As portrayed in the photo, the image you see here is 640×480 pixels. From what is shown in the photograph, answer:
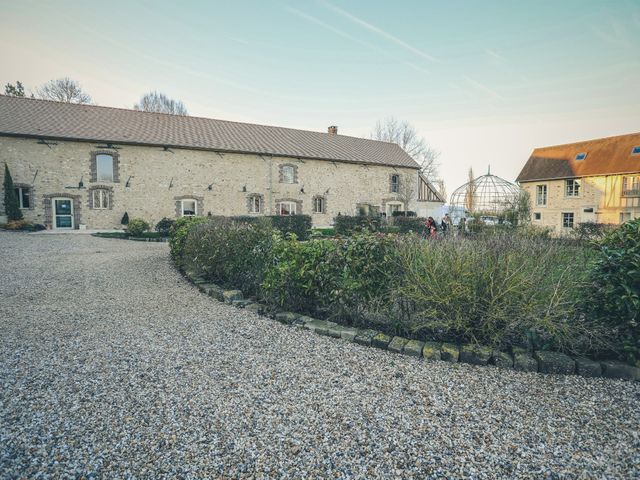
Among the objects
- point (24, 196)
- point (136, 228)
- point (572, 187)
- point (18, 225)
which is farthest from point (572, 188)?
point (24, 196)

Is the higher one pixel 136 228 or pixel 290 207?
pixel 290 207

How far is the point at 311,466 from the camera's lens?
1993 mm

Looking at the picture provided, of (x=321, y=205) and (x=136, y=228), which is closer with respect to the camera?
(x=136, y=228)

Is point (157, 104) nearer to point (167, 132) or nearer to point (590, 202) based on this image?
point (167, 132)

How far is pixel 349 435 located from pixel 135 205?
20127mm

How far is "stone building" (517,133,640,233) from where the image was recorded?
22.1 m

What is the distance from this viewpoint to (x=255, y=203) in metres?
22.4

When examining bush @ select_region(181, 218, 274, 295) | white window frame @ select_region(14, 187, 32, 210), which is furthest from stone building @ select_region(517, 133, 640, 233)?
white window frame @ select_region(14, 187, 32, 210)

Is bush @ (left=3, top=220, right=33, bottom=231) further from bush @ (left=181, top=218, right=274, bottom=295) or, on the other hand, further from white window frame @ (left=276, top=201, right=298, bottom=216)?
bush @ (left=181, top=218, right=274, bottom=295)

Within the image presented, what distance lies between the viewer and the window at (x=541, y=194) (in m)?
26.7

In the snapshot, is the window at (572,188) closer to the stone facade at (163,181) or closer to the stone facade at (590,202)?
the stone facade at (590,202)

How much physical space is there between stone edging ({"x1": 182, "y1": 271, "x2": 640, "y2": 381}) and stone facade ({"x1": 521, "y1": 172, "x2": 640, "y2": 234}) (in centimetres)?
2072

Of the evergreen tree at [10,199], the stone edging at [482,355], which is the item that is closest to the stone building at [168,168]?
the evergreen tree at [10,199]

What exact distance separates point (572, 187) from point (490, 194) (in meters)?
14.2
